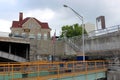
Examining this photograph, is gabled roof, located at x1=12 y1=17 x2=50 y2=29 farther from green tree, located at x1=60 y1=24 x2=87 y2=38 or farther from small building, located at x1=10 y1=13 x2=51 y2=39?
green tree, located at x1=60 y1=24 x2=87 y2=38

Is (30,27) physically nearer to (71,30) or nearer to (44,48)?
(71,30)

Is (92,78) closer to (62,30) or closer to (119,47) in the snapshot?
(119,47)

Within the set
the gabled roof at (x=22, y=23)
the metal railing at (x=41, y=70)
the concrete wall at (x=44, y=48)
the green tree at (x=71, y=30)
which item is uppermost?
the gabled roof at (x=22, y=23)

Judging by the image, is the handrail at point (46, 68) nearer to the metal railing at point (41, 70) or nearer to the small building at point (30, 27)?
the metal railing at point (41, 70)

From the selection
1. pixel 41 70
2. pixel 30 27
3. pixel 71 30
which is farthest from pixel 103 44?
pixel 30 27

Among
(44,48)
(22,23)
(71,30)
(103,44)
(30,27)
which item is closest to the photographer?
(103,44)

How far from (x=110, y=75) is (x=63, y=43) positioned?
21482 mm

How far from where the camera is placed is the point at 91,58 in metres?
41.5

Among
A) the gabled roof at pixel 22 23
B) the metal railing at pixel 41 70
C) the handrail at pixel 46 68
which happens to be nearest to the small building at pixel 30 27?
the gabled roof at pixel 22 23

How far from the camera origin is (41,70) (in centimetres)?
2339

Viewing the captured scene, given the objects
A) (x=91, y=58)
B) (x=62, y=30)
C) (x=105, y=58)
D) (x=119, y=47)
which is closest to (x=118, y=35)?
(x=119, y=47)

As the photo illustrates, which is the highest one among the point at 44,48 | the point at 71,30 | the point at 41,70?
the point at 71,30

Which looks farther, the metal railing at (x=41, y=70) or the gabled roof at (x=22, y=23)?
the gabled roof at (x=22, y=23)

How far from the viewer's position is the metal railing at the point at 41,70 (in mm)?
19931
